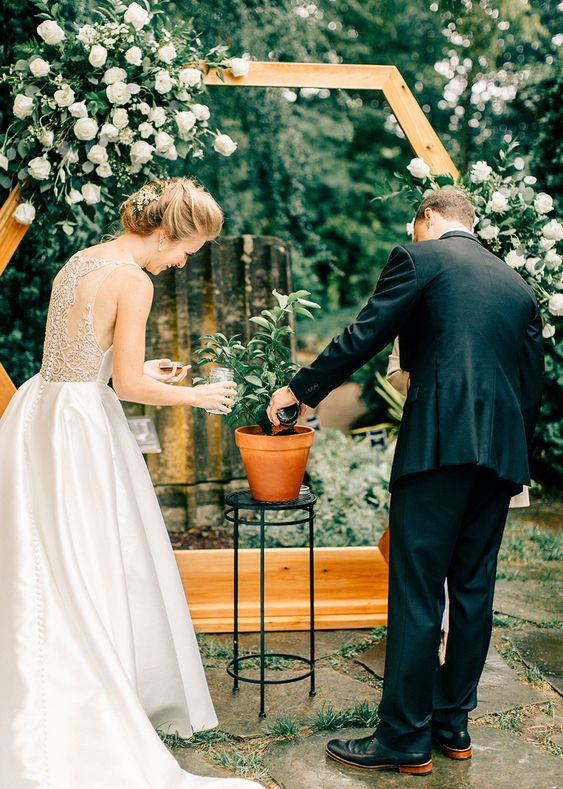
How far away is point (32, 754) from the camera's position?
226 cm

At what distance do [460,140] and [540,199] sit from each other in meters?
8.18

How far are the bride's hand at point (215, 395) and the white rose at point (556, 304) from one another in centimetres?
139

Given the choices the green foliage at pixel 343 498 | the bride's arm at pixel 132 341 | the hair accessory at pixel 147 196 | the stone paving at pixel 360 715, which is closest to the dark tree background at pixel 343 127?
the hair accessory at pixel 147 196

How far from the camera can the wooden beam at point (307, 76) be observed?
139 inches

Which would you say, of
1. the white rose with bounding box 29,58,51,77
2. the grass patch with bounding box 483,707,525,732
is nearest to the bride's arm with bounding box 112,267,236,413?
the white rose with bounding box 29,58,51,77

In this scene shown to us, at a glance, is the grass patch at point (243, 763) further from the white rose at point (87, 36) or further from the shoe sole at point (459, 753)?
the white rose at point (87, 36)

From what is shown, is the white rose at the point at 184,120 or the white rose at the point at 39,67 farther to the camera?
the white rose at the point at 184,120

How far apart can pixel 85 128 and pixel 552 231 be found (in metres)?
1.88

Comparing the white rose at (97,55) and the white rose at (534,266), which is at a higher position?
the white rose at (97,55)

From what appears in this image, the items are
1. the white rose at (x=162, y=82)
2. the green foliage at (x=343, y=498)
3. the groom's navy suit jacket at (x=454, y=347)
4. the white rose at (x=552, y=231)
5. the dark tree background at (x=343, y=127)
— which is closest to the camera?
the groom's navy suit jacket at (x=454, y=347)

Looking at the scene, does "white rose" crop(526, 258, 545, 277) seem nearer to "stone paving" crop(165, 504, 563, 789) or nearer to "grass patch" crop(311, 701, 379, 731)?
"stone paving" crop(165, 504, 563, 789)

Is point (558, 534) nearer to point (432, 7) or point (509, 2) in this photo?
point (509, 2)

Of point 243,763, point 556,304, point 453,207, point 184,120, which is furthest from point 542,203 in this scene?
point 243,763

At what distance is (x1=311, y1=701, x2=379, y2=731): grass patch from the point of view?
292 cm
